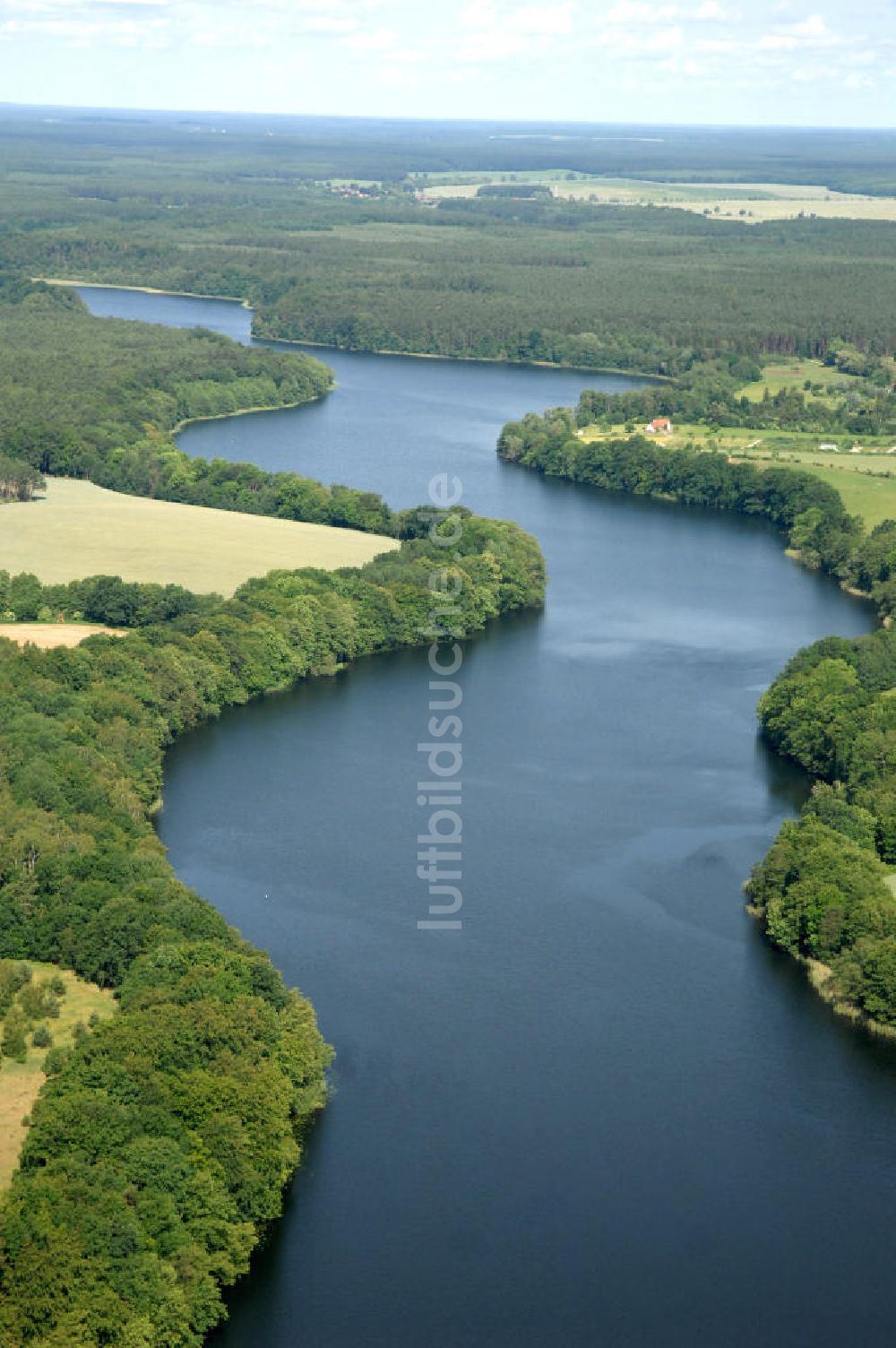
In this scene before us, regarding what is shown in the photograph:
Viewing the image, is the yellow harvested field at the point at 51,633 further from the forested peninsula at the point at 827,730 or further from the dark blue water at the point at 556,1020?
the forested peninsula at the point at 827,730

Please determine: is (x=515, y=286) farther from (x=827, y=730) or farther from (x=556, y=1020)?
(x=556, y=1020)

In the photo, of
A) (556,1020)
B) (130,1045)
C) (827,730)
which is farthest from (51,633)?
(130,1045)

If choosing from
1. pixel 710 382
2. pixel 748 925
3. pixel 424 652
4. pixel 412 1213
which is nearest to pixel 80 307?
pixel 710 382

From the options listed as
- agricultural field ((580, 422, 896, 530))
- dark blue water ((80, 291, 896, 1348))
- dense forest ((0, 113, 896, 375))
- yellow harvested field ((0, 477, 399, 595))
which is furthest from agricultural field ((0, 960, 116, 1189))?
dense forest ((0, 113, 896, 375))

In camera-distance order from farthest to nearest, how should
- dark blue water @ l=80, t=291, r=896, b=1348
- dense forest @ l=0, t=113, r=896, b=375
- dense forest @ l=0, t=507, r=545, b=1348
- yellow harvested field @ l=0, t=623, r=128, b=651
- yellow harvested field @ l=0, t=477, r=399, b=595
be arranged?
dense forest @ l=0, t=113, r=896, b=375 → yellow harvested field @ l=0, t=477, r=399, b=595 → yellow harvested field @ l=0, t=623, r=128, b=651 → dark blue water @ l=80, t=291, r=896, b=1348 → dense forest @ l=0, t=507, r=545, b=1348

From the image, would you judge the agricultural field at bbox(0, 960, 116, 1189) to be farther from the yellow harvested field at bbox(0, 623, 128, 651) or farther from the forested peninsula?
the yellow harvested field at bbox(0, 623, 128, 651)

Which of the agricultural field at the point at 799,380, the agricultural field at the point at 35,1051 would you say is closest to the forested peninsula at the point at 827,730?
the agricultural field at the point at 35,1051
